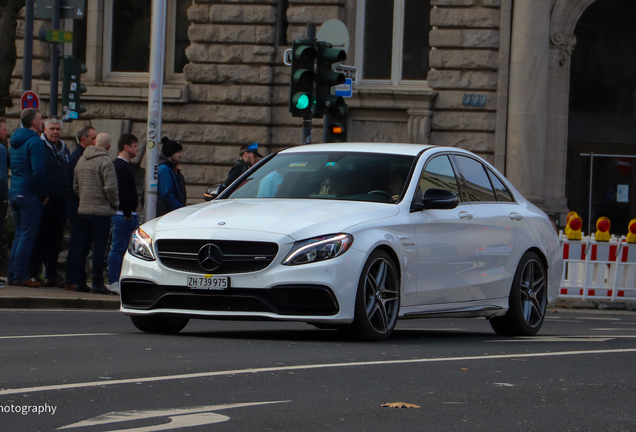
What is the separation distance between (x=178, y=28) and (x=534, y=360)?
1858 centimetres

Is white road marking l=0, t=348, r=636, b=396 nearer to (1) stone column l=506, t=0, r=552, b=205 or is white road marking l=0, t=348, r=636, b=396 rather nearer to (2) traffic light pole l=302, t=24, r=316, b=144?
(2) traffic light pole l=302, t=24, r=316, b=144

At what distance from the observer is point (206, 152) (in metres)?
23.6

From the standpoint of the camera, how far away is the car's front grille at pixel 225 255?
7.92 meters

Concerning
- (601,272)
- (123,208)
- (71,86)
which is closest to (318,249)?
(123,208)

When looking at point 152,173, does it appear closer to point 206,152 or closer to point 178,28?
point 206,152

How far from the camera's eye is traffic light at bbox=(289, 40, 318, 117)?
1452 centimetres

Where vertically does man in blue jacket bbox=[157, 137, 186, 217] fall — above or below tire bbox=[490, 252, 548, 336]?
above

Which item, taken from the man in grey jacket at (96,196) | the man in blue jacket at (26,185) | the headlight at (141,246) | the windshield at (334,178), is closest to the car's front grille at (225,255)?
the headlight at (141,246)

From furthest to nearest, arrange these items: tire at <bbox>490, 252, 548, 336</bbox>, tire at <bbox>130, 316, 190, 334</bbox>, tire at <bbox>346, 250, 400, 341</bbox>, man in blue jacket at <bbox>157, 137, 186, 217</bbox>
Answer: man in blue jacket at <bbox>157, 137, 186, 217</bbox> < tire at <bbox>490, 252, 548, 336</bbox> < tire at <bbox>130, 316, 190, 334</bbox> < tire at <bbox>346, 250, 400, 341</bbox>

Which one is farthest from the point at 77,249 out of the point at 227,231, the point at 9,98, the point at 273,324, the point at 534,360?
the point at 9,98

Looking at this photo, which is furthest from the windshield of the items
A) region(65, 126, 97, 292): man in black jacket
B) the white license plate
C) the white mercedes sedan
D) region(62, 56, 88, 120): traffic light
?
region(62, 56, 88, 120): traffic light

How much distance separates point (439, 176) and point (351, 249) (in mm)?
1722

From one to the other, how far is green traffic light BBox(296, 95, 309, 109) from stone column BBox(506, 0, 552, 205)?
8.71 metres

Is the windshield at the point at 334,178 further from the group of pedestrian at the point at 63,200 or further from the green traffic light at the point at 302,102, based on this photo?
the green traffic light at the point at 302,102
